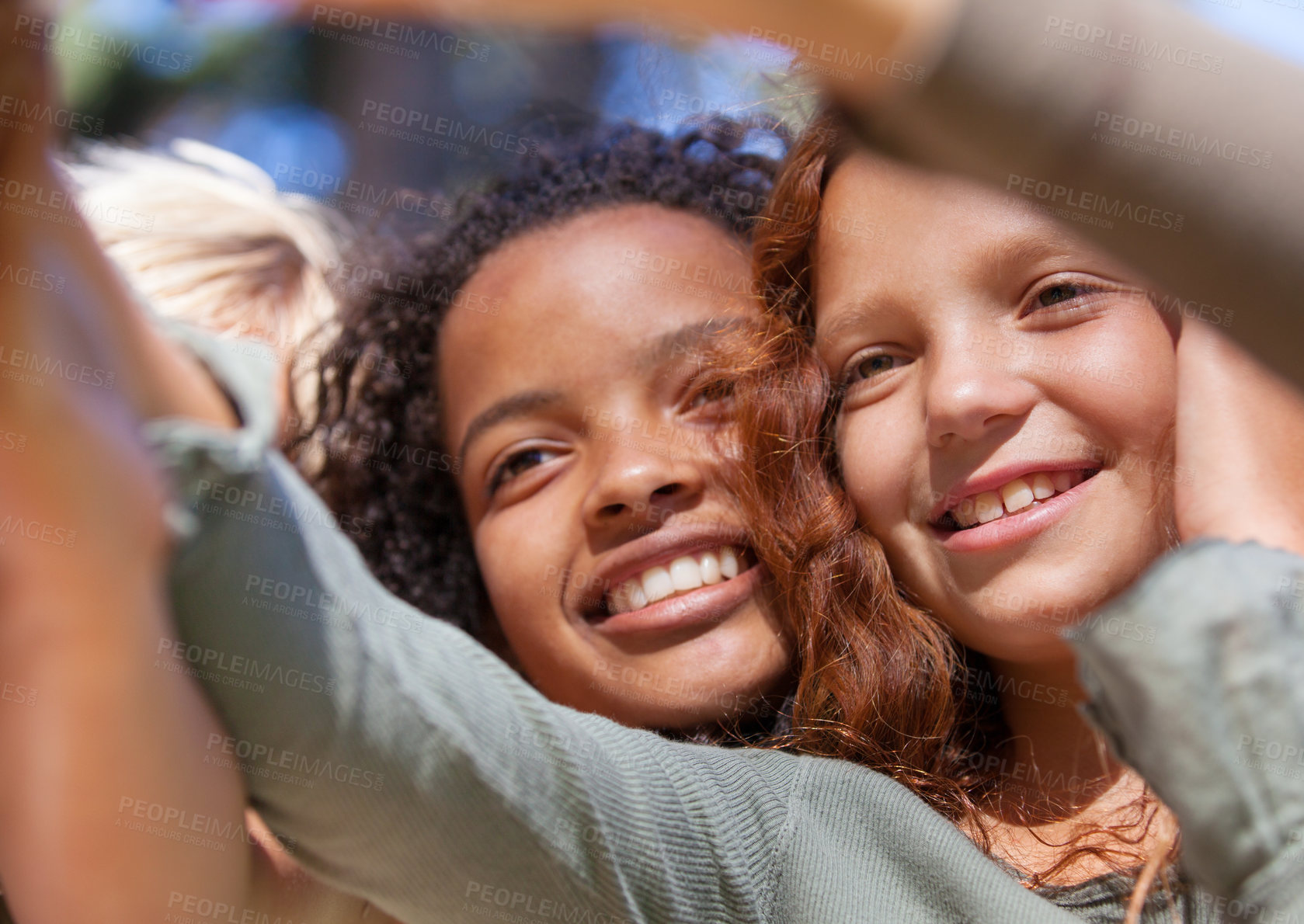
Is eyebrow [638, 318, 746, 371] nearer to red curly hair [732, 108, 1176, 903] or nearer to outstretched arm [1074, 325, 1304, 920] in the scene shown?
red curly hair [732, 108, 1176, 903]

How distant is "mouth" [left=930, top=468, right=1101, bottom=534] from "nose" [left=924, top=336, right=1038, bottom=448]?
0.06 m

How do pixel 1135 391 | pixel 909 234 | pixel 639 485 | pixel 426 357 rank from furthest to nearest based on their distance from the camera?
pixel 426 357, pixel 639 485, pixel 909 234, pixel 1135 391

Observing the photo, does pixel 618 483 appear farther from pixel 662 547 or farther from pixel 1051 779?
pixel 1051 779

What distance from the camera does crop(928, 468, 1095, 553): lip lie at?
103 cm

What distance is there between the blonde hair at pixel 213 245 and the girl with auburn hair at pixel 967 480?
955 mm

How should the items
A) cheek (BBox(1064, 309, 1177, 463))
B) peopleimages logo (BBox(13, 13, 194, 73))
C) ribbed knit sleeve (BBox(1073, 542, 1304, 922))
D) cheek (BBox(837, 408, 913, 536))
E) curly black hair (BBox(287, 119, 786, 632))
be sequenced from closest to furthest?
ribbed knit sleeve (BBox(1073, 542, 1304, 922)), cheek (BBox(1064, 309, 1177, 463)), cheek (BBox(837, 408, 913, 536)), curly black hair (BBox(287, 119, 786, 632)), peopleimages logo (BBox(13, 13, 194, 73))

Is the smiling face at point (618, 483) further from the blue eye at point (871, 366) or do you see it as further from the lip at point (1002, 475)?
the lip at point (1002, 475)

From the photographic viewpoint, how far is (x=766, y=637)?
1.29 metres

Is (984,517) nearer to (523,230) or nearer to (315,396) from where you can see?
(523,230)

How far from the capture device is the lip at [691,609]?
1.28 metres

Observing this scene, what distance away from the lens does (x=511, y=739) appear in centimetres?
79

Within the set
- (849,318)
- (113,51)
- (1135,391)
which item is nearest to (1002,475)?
(1135,391)

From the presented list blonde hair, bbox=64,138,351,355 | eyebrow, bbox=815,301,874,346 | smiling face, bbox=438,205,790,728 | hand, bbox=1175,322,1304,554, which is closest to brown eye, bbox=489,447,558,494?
smiling face, bbox=438,205,790,728

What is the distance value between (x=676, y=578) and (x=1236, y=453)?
0.67 m
